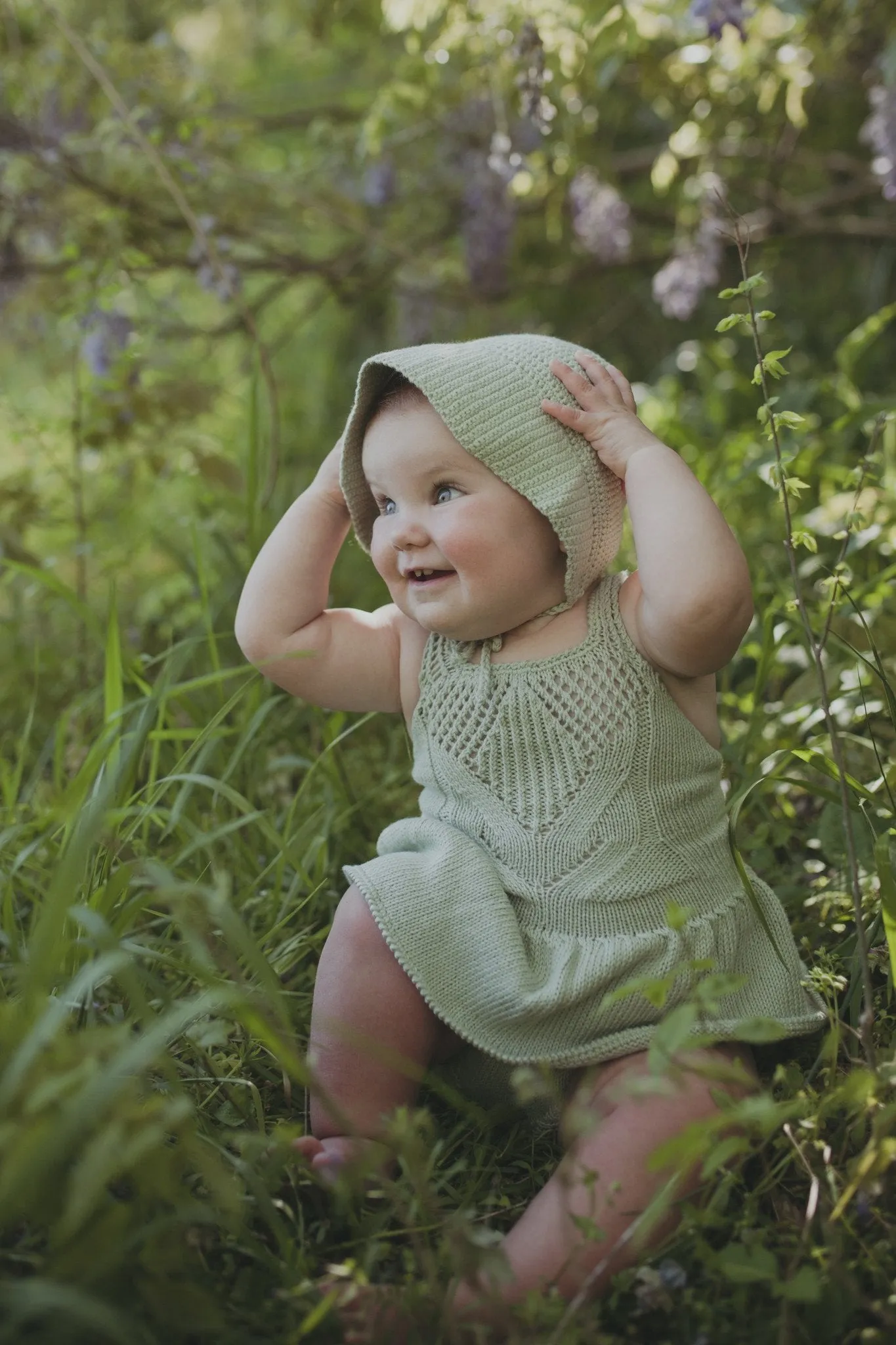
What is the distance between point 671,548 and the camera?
5.51 ft

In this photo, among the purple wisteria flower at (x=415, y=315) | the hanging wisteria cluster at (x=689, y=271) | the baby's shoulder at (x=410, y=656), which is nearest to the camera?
the baby's shoulder at (x=410, y=656)

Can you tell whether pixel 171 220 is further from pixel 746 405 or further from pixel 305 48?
pixel 305 48

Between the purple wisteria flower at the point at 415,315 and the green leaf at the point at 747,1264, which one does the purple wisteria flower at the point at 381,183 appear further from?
the green leaf at the point at 747,1264

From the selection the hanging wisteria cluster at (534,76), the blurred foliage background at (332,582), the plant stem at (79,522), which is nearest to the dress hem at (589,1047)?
the blurred foliage background at (332,582)

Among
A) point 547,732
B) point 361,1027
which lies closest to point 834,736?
point 547,732

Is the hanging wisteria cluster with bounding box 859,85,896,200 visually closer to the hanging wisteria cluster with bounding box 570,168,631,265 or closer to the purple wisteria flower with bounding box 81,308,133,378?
the hanging wisteria cluster with bounding box 570,168,631,265

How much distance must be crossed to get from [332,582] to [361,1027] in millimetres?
1966

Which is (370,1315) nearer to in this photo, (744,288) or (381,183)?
(744,288)

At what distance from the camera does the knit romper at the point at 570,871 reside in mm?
1685

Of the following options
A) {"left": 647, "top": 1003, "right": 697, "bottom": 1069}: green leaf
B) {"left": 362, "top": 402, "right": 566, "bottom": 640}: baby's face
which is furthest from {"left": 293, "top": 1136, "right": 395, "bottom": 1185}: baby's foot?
{"left": 362, "top": 402, "right": 566, "bottom": 640}: baby's face

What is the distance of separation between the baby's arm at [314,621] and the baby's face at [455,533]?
21 cm

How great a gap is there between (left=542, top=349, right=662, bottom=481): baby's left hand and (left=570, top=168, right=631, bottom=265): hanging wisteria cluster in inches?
90.2

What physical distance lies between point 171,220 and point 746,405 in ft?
6.34

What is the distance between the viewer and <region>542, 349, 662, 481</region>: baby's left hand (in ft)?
5.83
